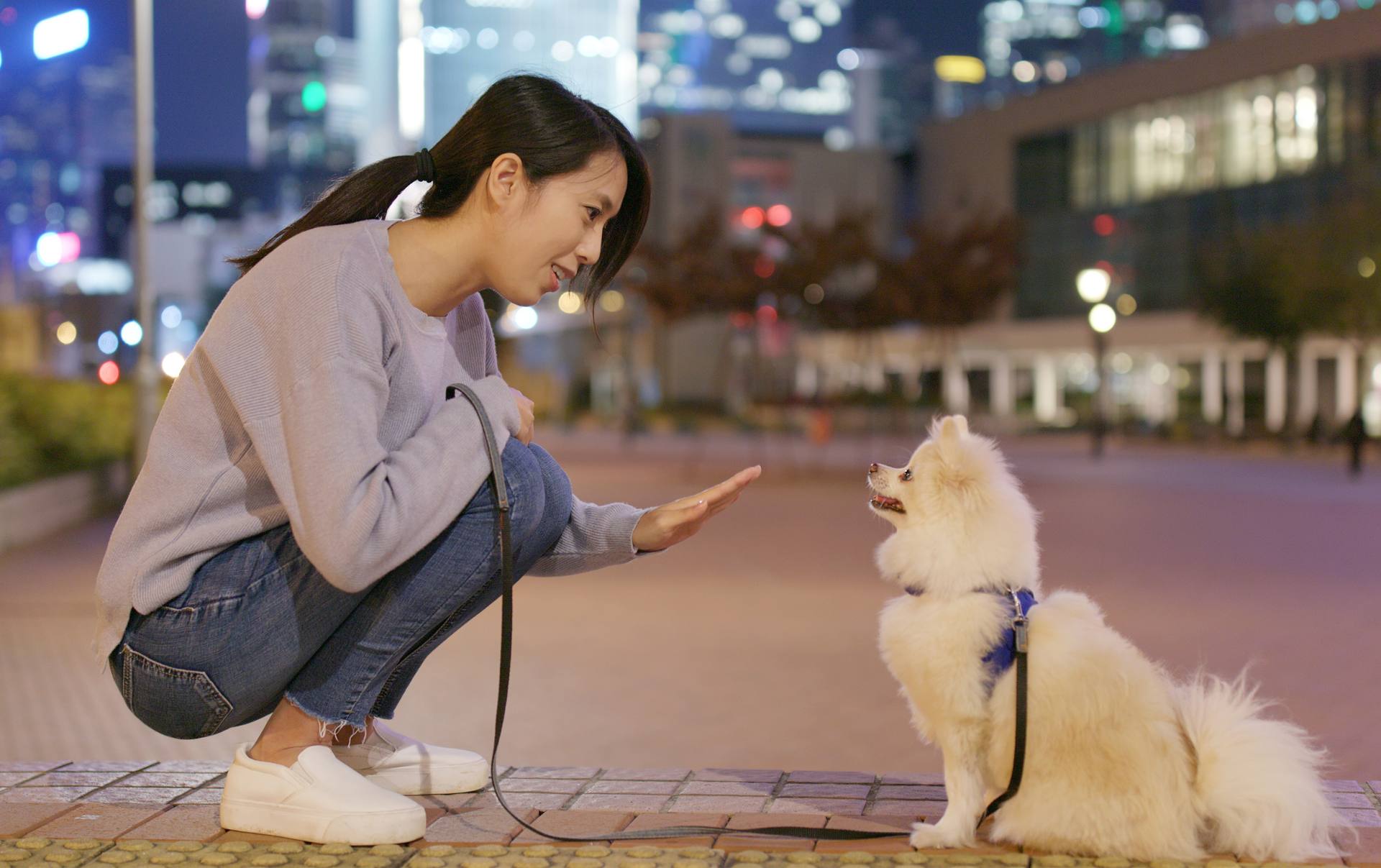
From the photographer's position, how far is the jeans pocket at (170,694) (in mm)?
3082

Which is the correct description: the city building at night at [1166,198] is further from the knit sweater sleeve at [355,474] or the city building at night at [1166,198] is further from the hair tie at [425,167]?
the knit sweater sleeve at [355,474]

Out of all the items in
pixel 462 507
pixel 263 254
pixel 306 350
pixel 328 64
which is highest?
pixel 328 64

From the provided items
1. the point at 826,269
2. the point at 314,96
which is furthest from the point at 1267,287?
the point at 314,96

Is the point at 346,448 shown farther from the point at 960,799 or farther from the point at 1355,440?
the point at 1355,440

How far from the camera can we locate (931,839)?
3.20 m

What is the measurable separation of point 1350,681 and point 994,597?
15.2 feet

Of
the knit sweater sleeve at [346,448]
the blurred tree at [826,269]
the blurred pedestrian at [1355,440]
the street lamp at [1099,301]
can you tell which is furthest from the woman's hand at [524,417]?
the blurred tree at [826,269]

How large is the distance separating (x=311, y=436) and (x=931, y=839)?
5.29 ft

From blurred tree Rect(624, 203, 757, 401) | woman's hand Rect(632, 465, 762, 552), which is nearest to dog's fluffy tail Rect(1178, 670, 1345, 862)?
woman's hand Rect(632, 465, 762, 552)

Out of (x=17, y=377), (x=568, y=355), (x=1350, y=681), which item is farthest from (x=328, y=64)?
(x=1350, y=681)

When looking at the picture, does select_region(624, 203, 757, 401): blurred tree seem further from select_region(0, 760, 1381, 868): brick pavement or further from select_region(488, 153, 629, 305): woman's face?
select_region(488, 153, 629, 305): woman's face

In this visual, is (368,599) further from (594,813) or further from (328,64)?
(328,64)

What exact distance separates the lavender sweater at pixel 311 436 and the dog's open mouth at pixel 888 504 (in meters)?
0.85

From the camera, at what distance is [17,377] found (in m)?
17.1
